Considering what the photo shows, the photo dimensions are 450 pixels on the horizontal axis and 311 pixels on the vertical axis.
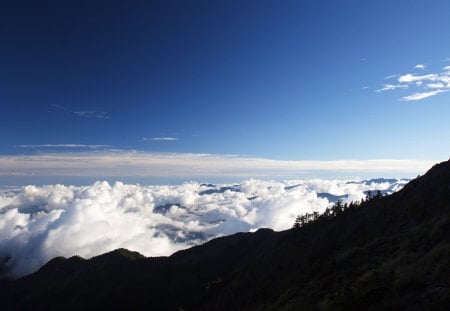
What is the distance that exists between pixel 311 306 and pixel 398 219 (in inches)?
1790

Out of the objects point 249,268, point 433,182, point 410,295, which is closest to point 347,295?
point 410,295

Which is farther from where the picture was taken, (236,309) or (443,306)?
(236,309)

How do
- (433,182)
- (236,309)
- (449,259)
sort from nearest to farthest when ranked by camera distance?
(449,259)
(433,182)
(236,309)

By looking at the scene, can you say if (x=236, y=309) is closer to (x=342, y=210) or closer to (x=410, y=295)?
(x=342, y=210)

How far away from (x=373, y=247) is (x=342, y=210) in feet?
308

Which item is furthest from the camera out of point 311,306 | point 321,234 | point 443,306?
point 321,234

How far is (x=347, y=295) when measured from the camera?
2336 cm

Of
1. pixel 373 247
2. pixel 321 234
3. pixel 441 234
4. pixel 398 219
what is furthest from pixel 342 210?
pixel 441 234

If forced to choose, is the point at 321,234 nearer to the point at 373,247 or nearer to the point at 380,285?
the point at 373,247

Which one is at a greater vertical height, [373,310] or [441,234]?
[441,234]

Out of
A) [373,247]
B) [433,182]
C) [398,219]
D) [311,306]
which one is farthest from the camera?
[433,182]

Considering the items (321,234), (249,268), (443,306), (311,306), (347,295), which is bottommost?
(249,268)

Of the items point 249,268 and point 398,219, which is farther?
point 249,268

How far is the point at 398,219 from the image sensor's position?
2598 inches
